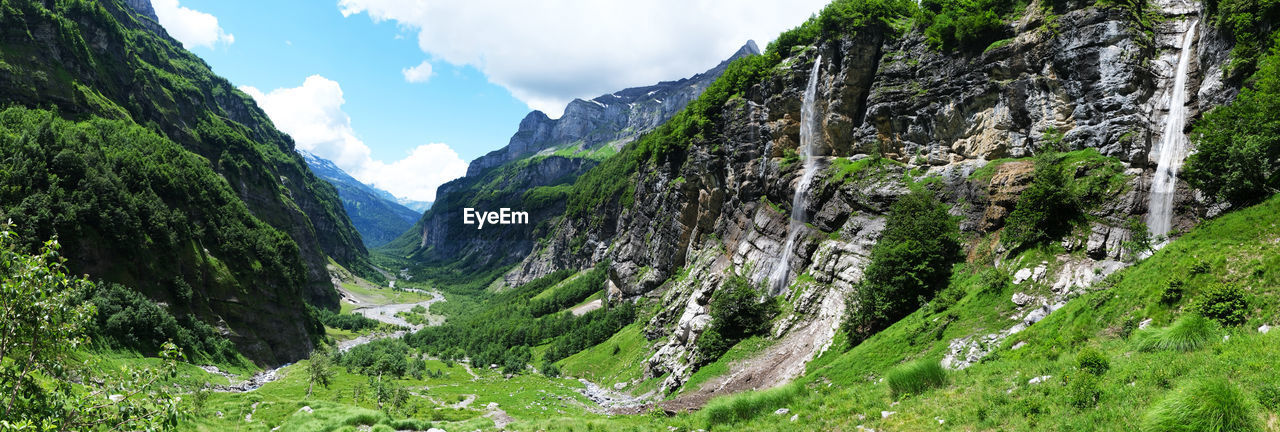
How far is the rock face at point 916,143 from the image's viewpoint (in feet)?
129

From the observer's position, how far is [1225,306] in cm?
1683

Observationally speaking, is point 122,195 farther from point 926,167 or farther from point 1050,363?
point 926,167

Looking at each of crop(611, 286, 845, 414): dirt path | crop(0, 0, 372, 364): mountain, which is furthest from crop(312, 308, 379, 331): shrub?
crop(611, 286, 845, 414): dirt path

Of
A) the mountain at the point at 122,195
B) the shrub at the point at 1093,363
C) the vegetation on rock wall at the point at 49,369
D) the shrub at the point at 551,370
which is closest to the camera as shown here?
the vegetation on rock wall at the point at 49,369

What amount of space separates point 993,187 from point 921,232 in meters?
8.59

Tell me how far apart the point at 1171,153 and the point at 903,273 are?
21268 millimetres

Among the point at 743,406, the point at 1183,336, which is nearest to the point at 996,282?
the point at 1183,336

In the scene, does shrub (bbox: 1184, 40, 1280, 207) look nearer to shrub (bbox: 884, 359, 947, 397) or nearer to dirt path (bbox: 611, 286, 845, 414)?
dirt path (bbox: 611, 286, 845, 414)

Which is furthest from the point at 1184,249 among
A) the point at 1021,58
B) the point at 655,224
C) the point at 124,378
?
the point at 655,224

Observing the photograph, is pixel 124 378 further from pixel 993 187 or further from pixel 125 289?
pixel 125 289

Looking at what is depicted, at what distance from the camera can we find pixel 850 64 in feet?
225

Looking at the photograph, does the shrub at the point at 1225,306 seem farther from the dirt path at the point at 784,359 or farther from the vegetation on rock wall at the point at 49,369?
the vegetation on rock wall at the point at 49,369

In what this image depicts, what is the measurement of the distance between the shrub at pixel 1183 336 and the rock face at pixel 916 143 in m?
13.5

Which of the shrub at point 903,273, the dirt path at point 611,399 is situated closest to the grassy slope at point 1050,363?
the shrub at point 903,273
